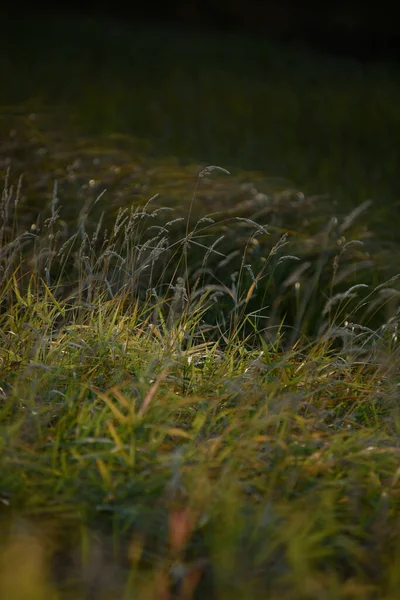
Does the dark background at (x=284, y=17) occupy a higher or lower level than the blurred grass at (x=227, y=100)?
higher

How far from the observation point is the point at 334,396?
311 cm

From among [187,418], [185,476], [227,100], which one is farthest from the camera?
[227,100]

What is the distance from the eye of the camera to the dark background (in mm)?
15430

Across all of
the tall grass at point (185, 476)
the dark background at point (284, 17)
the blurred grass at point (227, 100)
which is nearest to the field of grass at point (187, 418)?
the tall grass at point (185, 476)

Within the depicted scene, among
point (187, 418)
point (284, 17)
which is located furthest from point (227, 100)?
point (284, 17)

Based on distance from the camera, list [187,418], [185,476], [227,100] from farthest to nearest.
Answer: [227,100] → [187,418] → [185,476]

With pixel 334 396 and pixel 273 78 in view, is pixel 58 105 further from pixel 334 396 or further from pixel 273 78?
pixel 334 396

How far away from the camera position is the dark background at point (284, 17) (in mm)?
15430

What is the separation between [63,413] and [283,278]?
7.42ft

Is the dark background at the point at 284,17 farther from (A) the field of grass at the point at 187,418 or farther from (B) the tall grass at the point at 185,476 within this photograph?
(B) the tall grass at the point at 185,476

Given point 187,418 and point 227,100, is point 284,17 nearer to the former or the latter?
point 227,100

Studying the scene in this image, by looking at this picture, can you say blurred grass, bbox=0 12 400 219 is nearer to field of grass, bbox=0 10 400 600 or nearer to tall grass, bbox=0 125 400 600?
field of grass, bbox=0 10 400 600

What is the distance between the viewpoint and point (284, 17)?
1617 centimetres

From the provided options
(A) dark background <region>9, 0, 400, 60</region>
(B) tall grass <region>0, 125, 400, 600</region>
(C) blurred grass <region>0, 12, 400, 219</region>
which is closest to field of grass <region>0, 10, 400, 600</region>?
(B) tall grass <region>0, 125, 400, 600</region>
